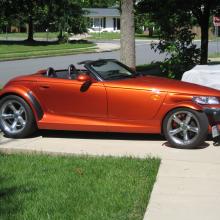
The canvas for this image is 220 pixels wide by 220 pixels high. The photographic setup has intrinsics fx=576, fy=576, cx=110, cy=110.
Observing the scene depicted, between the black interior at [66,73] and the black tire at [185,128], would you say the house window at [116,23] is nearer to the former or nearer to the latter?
the black interior at [66,73]

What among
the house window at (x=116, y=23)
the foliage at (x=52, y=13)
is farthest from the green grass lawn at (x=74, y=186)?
the house window at (x=116, y=23)

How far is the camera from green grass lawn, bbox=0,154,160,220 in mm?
5223

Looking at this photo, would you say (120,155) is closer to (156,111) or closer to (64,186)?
(156,111)

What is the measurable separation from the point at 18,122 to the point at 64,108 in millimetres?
790

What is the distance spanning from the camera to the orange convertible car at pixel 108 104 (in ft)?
26.0

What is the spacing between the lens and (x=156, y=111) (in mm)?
8023

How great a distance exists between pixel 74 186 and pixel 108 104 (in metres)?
2.40

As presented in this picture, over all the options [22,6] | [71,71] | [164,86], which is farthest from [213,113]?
[22,6]

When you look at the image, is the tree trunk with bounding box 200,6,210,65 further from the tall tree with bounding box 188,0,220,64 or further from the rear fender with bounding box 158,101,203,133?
the rear fender with bounding box 158,101,203,133

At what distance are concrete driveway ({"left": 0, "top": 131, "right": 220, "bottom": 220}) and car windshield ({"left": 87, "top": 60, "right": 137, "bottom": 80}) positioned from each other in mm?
936

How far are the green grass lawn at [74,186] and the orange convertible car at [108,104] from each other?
101 centimetres

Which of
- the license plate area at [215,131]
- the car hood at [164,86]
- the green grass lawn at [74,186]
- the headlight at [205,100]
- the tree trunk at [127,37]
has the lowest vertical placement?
the green grass lawn at [74,186]

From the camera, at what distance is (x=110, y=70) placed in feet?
28.8

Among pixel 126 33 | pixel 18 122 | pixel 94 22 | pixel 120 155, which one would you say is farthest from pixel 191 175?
pixel 94 22
